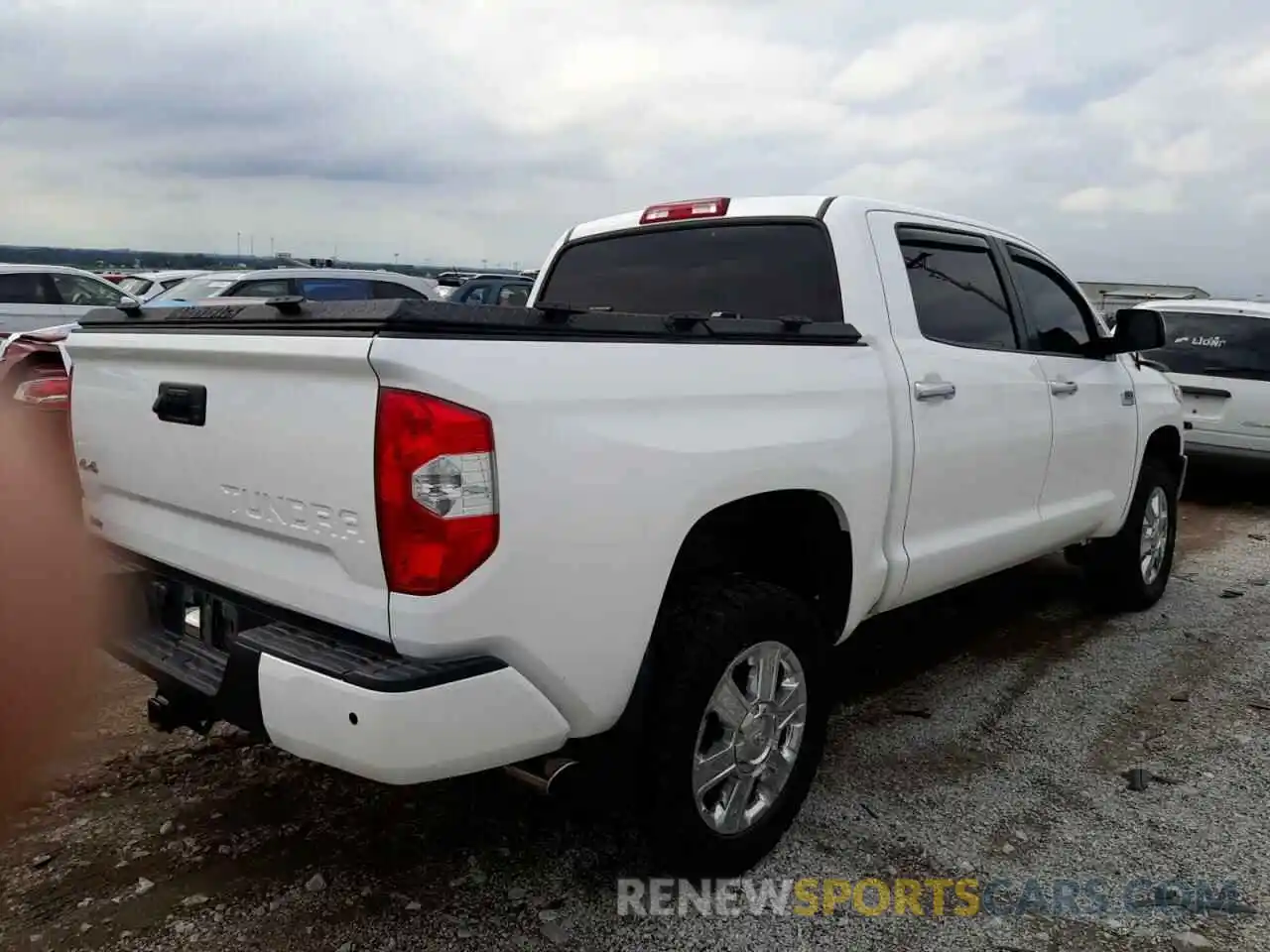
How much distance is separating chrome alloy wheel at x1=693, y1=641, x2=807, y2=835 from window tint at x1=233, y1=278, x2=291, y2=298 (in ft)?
33.0

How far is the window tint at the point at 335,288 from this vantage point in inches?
468

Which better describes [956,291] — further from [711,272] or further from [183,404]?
[183,404]

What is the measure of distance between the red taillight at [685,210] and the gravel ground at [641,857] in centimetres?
200

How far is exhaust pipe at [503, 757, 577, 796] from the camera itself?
244cm

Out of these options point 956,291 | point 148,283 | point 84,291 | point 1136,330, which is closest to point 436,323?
point 956,291

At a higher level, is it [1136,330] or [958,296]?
[958,296]

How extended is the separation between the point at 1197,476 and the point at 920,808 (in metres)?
8.16

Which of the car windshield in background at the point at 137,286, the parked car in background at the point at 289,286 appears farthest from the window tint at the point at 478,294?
the car windshield in background at the point at 137,286

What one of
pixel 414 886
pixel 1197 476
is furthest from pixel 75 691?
pixel 1197 476

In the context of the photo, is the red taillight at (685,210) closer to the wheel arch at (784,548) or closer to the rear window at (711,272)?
the rear window at (711,272)

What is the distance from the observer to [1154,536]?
550 cm

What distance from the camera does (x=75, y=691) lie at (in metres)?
3.94

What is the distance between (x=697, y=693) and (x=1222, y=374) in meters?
7.57

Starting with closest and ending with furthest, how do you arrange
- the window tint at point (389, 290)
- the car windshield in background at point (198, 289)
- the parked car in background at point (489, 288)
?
the car windshield in background at point (198, 289) < the window tint at point (389, 290) < the parked car in background at point (489, 288)
